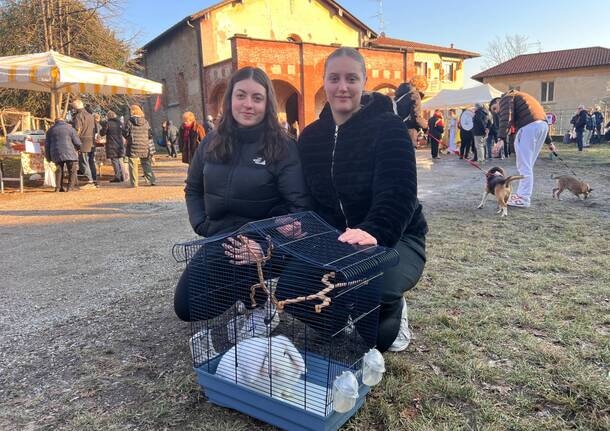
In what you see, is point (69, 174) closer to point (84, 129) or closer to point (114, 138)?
point (84, 129)

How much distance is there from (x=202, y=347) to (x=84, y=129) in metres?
9.45

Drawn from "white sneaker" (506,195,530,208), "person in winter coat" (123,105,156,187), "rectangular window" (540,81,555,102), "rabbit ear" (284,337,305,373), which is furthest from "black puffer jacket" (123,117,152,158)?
"rectangular window" (540,81,555,102)

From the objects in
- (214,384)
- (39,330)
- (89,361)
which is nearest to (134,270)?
(39,330)

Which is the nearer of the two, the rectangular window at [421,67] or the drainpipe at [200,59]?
the drainpipe at [200,59]

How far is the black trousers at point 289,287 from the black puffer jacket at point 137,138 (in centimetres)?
812

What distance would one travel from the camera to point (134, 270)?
4.60 meters

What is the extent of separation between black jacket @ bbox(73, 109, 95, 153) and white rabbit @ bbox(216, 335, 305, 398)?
9605 mm

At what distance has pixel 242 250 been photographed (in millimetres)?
2234

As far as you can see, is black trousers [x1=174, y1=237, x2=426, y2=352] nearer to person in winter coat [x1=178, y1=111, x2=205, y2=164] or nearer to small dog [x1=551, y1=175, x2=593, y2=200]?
small dog [x1=551, y1=175, x2=593, y2=200]

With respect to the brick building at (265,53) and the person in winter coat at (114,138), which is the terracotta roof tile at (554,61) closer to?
the brick building at (265,53)

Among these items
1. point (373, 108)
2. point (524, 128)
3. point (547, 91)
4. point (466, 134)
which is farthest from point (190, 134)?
point (547, 91)

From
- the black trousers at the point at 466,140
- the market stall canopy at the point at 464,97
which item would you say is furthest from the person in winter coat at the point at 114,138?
the market stall canopy at the point at 464,97

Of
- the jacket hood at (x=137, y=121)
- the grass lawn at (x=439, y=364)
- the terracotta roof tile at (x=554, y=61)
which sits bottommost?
the grass lawn at (x=439, y=364)

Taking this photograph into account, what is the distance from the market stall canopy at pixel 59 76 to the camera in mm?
8727
